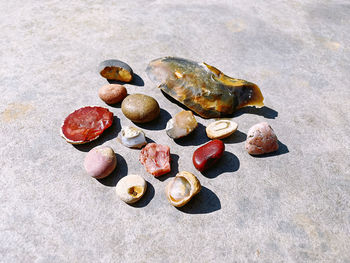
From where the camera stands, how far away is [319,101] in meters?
2.15

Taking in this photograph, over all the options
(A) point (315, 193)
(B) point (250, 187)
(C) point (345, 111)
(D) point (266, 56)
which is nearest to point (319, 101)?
(C) point (345, 111)

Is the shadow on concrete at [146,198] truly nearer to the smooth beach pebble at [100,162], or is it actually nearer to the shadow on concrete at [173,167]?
the shadow on concrete at [173,167]

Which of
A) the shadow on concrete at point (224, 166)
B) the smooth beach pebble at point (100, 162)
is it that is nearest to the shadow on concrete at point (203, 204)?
the shadow on concrete at point (224, 166)

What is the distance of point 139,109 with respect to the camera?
1.82m

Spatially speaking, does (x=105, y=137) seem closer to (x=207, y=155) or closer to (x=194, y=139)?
(x=194, y=139)

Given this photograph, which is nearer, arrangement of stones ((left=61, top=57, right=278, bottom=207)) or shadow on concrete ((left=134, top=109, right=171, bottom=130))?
arrangement of stones ((left=61, top=57, right=278, bottom=207))

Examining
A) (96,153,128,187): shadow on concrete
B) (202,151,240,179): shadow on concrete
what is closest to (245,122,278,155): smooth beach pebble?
(202,151,240,179): shadow on concrete

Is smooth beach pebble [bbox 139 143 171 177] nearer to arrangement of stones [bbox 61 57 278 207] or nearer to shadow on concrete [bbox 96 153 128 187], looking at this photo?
arrangement of stones [bbox 61 57 278 207]

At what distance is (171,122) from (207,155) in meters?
0.32

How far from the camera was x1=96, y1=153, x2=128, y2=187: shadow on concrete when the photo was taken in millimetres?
1635

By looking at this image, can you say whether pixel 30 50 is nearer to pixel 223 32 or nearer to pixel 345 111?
pixel 223 32

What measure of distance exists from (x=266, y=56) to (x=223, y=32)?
506mm

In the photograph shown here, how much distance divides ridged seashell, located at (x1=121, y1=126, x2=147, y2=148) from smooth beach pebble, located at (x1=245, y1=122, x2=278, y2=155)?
2.08 feet

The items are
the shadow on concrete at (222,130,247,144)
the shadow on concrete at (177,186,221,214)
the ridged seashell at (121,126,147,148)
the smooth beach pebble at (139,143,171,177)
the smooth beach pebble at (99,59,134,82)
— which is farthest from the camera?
the smooth beach pebble at (99,59,134,82)
